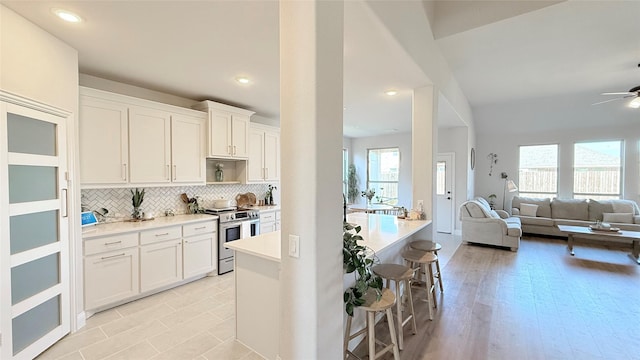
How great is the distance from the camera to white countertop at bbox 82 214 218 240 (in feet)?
9.25

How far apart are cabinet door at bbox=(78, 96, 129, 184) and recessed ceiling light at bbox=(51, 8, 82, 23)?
1050 mm

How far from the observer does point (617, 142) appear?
611 cm

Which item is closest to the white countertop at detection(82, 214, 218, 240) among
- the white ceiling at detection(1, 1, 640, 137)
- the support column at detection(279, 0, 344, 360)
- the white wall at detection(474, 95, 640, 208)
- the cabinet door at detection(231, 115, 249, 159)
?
the cabinet door at detection(231, 115, 249, 159)

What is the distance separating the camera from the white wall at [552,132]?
5895mm

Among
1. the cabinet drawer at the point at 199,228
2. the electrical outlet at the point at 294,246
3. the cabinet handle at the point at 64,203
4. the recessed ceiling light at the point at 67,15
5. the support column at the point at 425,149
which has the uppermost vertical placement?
the recessed ceiling light at the point at 67,15

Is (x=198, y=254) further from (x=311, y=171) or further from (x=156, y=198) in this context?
(x=311, y=171)

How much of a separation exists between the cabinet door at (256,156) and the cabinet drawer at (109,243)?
2067mm

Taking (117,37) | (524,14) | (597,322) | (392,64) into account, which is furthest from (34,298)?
(524,14)

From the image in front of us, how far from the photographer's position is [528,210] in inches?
258

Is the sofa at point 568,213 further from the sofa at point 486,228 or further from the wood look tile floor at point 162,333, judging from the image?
the wood look tile floor at point 162,333

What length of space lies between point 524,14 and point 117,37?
4023 millimetres

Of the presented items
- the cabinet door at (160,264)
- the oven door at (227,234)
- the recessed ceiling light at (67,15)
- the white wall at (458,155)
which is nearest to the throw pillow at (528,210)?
the white wall at (458,155)

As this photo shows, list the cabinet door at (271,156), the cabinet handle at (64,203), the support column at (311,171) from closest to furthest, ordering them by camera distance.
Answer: the support column at (311,171)
the cabinet handle at (64,203)
the cabinet door at (271,156)

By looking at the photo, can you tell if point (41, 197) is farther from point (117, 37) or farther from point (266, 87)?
point (266, 87)
